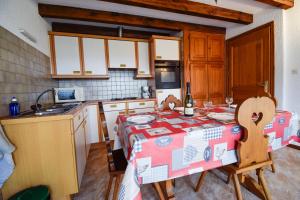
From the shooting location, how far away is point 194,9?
90.7 inches

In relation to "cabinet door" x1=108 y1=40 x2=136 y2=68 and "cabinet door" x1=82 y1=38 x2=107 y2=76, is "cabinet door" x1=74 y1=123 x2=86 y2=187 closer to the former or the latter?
"cabinet door" x1=82 y1=38 x2=107 y2=76

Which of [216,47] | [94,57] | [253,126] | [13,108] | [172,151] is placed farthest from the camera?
[216,47]

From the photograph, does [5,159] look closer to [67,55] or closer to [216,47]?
[67,55]

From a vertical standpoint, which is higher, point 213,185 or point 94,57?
point 94,57

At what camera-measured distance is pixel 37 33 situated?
2027 mm

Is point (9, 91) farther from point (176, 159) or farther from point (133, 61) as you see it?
point (133, 61)

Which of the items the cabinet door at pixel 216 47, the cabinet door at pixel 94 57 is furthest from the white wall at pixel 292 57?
the cabinet door at pixel 94 57

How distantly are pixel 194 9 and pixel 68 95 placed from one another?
2.52m

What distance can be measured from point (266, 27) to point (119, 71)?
2.80 metres

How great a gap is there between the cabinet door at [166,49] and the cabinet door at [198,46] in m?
0.29

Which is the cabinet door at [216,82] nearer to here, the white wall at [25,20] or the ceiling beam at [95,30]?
the ceiling beam at [95,30]

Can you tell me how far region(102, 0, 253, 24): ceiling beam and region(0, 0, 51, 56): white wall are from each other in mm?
1031

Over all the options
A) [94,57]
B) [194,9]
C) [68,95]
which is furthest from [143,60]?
[68,95]

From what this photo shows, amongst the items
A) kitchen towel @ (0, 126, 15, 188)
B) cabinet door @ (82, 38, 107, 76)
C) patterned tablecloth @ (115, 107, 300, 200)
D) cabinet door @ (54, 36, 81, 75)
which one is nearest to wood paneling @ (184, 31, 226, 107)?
cabinet door @ (82, 38, 107, 76)
